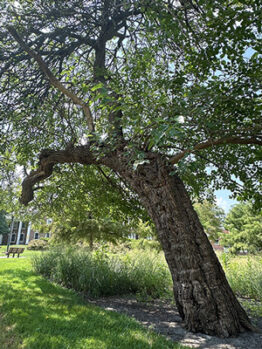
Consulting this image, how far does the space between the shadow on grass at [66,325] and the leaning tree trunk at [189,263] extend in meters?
0.66

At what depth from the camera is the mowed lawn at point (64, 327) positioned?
2.79m

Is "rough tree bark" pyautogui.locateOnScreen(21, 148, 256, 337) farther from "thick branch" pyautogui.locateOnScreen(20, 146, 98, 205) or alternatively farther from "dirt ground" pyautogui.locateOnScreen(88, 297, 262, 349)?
"thick branch" pyautogui.locateOnScreen(20, 146, 98, 205)

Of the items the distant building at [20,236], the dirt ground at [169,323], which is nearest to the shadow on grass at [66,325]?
the dirt ground at [169,323]

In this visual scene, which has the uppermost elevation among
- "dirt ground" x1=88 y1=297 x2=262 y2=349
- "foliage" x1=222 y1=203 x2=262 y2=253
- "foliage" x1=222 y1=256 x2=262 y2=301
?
"foliage" x1=222 y1=203 x2=262 y2=253

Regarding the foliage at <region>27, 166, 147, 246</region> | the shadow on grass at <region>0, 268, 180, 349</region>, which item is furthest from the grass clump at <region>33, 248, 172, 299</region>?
the foliage at <region>27, 166, 147, 246</region>

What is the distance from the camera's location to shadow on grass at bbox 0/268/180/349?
2.80m

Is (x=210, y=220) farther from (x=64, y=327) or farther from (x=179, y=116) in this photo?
(x=179, y=116)

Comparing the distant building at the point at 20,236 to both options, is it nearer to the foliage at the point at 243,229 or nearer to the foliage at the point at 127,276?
the foliage at the point at 243,229

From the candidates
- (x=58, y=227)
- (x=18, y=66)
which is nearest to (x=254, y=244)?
(x=58, y=227)

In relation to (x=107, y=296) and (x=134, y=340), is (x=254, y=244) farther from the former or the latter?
(x=134, y=340)

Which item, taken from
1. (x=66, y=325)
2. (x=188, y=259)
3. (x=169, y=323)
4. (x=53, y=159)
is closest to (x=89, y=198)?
(x=53, y=159)

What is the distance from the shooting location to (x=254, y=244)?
17844 mm

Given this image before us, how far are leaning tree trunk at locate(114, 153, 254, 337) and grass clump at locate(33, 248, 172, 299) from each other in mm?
2653

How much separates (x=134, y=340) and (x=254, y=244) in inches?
710
